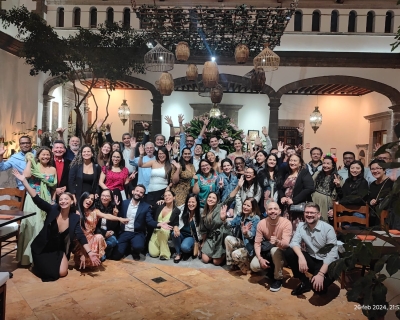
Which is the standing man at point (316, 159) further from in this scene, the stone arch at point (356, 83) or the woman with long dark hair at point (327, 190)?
the stone arch at point (356, 83)

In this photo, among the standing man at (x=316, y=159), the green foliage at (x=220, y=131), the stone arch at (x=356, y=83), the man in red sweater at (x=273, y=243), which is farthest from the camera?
the stone arch at (x=356, y=83)

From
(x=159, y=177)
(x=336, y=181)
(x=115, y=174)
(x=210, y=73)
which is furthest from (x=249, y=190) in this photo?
(x=210, y=73)

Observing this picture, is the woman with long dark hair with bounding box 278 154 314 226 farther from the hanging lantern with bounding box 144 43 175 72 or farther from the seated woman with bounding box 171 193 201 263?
the hanging lantern with bounding box 144 43 175 72

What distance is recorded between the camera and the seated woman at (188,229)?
4.46 meters

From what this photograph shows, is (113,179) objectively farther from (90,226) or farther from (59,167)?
(90,226)

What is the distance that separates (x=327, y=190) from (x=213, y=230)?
1726 millimetres

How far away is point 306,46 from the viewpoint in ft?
30.9

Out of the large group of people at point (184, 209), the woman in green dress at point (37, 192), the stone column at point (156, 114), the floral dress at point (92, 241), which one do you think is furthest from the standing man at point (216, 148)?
the stone column at point (156, 114)

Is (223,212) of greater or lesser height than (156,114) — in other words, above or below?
below

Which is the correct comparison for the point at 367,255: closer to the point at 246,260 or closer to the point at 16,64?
the point at 246,260

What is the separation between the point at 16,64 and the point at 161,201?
684 centimetres

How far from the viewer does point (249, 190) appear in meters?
4.52

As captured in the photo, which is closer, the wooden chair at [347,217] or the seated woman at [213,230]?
the wooden chair at [347,217]

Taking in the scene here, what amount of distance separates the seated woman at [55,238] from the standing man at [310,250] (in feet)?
7.67
